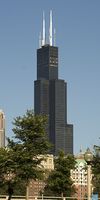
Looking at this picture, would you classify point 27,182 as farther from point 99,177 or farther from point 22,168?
point 99,177

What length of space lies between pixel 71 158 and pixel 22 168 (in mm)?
22443

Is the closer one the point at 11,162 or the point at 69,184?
the point at 11,162

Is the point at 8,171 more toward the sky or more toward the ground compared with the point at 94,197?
more toward the sky

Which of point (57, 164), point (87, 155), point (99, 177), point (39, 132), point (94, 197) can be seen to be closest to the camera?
point (87, 155)

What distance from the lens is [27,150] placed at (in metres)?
59.7

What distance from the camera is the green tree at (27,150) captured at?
59656 millimetres

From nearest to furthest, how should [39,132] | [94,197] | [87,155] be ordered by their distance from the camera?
[87,155]
[94,197]
[39,132]

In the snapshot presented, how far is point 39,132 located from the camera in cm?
5959

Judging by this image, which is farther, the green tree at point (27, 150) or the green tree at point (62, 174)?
the green tree at point (62, 174)

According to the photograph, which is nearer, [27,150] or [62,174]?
[27,150]

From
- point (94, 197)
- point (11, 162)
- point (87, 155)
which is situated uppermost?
point (11, 162)

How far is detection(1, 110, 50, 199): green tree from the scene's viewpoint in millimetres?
59656

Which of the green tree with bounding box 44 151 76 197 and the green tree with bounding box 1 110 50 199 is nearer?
the green tree with bounding box 1 110 50 199

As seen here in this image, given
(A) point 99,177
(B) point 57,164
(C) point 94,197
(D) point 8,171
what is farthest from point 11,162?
(C) point 94,197
